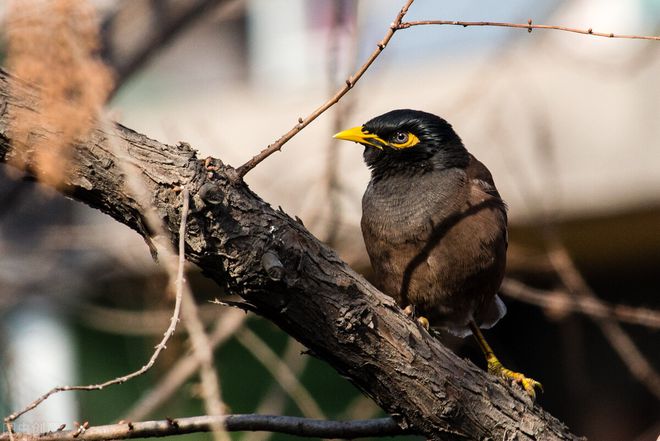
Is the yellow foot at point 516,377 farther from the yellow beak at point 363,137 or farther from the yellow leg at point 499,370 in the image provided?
the yellow beak at point 363,137

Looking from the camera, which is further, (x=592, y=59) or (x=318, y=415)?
(x=592, y=59)

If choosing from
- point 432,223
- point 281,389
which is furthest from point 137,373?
point 281,389

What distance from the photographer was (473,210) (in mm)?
3574

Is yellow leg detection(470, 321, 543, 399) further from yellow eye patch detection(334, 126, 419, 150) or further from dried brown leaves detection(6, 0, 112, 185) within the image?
dried brown leaves detection(6, 0, 112, 185)

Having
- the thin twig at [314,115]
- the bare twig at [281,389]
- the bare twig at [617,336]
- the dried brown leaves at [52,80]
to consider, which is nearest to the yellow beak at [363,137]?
the dried brown leaves at [52,80]

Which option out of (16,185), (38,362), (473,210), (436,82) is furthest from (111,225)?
(473,210)

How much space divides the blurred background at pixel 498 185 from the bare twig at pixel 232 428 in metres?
2.37

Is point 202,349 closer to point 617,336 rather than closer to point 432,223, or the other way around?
point 432,223

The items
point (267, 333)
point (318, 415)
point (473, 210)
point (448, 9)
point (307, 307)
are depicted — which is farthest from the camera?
point (267, 333)

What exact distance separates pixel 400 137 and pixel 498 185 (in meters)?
3.35

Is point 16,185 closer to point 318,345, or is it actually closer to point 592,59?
point 318,345

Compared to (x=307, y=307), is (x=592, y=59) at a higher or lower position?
higher

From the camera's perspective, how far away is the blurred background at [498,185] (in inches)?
258

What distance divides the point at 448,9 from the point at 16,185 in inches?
158
